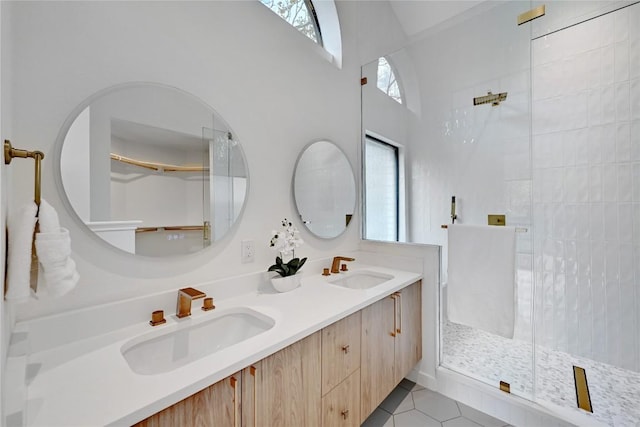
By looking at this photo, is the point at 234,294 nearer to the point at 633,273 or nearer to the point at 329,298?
the point at 329,298

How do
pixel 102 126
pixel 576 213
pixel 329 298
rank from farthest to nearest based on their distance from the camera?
1. pixel 576 213
2. pixel 329 298
3. pixel 102 126

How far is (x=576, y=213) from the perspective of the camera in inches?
84.4

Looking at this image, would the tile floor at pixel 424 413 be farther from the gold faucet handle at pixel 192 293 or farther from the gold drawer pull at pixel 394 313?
the gold faucet handle at pixel 192 293

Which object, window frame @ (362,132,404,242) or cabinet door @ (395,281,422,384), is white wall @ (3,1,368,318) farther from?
cabinet door @ (395,281,422,384)

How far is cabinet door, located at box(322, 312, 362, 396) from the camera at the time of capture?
1131 mm

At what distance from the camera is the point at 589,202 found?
2.10m

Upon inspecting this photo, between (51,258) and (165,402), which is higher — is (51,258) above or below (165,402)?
above

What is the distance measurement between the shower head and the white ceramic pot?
1572 mm

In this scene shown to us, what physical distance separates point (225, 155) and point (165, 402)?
3.44 ft

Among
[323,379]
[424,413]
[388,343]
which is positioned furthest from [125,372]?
[424,413]

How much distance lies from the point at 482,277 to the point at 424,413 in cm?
88

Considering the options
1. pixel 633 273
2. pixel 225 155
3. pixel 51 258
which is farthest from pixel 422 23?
pixel 51 258

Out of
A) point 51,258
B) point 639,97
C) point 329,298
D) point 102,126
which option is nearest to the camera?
point 51,258

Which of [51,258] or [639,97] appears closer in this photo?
[51,258]
